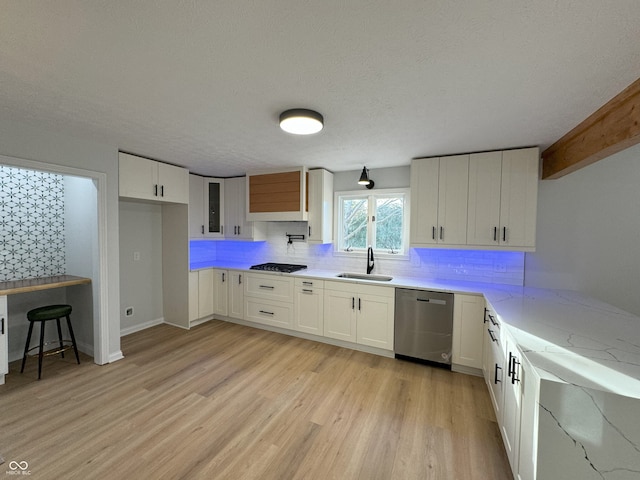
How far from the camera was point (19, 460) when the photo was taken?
1721mm

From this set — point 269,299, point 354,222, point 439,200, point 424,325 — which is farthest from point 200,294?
point 439,200

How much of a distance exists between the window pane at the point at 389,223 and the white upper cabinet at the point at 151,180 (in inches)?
110

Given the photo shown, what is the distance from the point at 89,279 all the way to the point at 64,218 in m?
1.07

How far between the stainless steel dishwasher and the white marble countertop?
184 millimetres

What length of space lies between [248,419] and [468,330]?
2.26 m

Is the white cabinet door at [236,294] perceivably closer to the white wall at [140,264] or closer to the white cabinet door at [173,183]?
the white wall at [140,264]

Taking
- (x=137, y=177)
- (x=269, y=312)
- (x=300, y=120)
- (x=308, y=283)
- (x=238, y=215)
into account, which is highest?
(x=300, y=120)

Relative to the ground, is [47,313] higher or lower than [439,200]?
lower

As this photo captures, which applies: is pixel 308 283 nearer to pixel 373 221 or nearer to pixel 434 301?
pixel 373 221

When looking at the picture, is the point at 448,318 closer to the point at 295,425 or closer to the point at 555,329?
the point at 555,329

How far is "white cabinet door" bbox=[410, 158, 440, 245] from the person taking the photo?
3127 mm

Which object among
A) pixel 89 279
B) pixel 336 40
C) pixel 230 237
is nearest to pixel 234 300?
pixel 230 237

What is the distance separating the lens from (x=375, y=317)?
323 centimetres

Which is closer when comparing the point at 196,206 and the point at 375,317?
the point at 375,317
